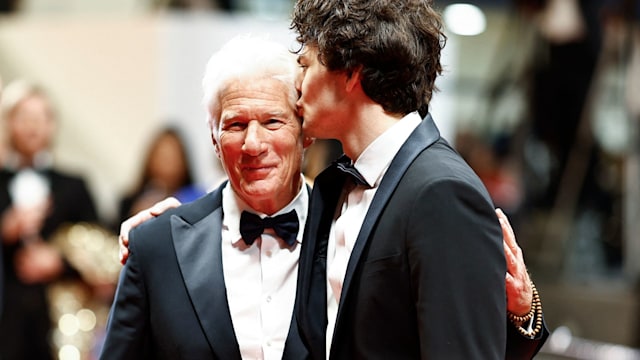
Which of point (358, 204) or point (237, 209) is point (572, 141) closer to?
point (237, 209)

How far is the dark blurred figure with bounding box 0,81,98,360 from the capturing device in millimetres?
5734

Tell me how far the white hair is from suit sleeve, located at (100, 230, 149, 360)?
0.40m

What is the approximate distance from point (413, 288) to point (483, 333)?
0.16 m

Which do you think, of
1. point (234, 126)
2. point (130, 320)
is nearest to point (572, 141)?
point (234, 126)

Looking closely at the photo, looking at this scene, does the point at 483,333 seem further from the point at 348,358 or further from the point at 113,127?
the point at 113,127

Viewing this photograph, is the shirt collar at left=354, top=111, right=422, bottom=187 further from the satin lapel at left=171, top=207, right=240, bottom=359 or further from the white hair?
the satin lapel at left=171, top=207, right=240, bottom=359

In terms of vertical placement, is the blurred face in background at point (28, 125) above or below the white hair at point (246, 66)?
below

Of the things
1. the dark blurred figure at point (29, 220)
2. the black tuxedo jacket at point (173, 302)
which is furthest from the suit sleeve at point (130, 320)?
the dark blurred figure at point (29, 220)


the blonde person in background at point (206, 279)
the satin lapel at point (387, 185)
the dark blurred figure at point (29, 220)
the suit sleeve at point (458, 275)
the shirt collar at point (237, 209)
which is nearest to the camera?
the suit sleeve at point (458, 275)

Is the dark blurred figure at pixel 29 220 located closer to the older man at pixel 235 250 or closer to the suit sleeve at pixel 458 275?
the older man at pixel 235 250

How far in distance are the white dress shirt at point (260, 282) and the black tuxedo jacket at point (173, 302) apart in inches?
1.3

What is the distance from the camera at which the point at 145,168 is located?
6062mm

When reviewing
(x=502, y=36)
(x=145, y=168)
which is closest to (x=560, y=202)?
(x=502, y=36)

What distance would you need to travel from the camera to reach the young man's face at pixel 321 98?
2.30 metres
